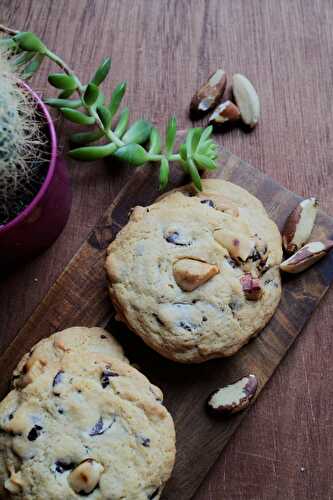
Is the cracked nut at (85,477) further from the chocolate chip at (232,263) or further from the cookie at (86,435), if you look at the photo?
the chocolate chip at (232,263)

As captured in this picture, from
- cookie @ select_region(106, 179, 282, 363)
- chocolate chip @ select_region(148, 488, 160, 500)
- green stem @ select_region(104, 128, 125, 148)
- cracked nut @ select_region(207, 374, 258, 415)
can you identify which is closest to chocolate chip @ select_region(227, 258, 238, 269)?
cookie @ select_region(106, 179, 282, 363)

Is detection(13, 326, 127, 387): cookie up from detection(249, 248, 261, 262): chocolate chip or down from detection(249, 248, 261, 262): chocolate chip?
up

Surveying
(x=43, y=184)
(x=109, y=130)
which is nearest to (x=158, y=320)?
(x=43, y=184)

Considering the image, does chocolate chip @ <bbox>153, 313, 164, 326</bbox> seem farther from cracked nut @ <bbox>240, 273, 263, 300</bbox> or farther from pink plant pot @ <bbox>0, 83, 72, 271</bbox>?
pink plant pot @ <bbox>0, 83, 72, 271</bbox>

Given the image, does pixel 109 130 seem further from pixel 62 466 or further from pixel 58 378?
pixel 62 466

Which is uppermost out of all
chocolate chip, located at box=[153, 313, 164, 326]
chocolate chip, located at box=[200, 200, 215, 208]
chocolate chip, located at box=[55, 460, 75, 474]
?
chocolate chip, located at box=[200, 200, 215, 208]
